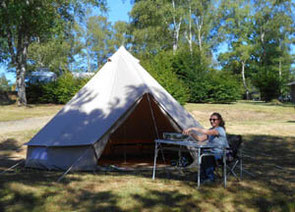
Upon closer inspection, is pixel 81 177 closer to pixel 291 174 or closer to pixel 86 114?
pixel 86 114

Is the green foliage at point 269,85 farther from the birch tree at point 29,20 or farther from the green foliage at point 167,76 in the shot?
the birch tree at point 29,20

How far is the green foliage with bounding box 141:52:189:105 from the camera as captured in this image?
55.6 feet

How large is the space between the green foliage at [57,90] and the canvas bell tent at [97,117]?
39.5 feet

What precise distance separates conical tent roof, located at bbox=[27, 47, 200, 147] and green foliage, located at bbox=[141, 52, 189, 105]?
9809mm

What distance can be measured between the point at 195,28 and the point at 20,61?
1972 centimetres

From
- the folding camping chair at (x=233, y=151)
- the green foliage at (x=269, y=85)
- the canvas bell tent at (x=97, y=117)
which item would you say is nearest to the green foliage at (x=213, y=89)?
the green foliage at (x=269, y=85)

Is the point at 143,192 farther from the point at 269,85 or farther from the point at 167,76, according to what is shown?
the point at 269,85

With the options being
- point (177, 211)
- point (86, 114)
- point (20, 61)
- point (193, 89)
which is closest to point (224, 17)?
point (193, 89)

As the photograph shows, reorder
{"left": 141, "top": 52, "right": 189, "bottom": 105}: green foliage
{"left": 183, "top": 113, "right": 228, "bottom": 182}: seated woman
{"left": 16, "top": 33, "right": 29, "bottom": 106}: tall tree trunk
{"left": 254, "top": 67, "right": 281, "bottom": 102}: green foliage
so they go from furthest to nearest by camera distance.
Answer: {"left": 254, "top": 67, "right": 281, "bottom": 102}: green foliage → {"left": 16, "top": 33, "right": 29, "bottom": 106}: tall tree trunk → {"left": 141, "top": 52, "right": 189, "bottom": 105}: green foliage → {"left": 183, "top": 113, "right": 228, "bottom": 182}: seated woman

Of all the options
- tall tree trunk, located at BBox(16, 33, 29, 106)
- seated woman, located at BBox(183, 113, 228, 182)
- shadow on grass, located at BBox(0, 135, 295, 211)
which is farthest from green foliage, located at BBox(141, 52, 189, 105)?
seated woman, located at BBox(183, 113, 228, 182)

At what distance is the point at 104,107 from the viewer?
6.25 metres

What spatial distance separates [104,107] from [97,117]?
0.28 m

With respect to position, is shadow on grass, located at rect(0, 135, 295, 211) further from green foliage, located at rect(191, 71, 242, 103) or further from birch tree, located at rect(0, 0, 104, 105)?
green foliage, located at rect(191, 71, 242, 103)

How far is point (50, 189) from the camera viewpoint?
4.32 meters
